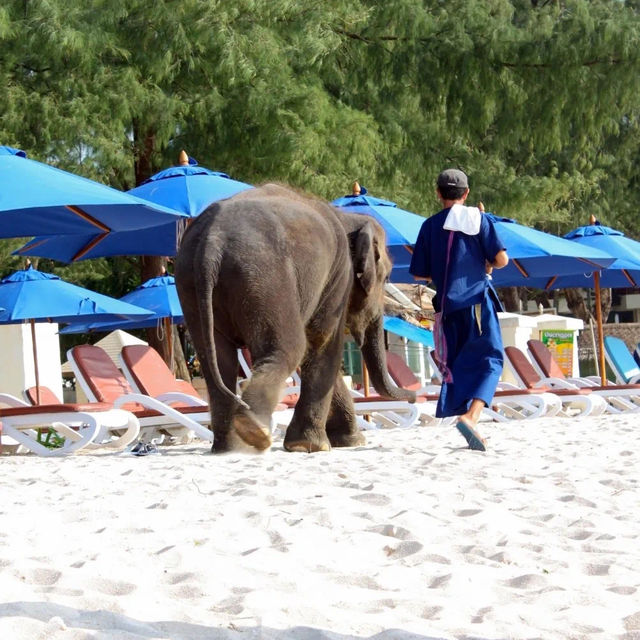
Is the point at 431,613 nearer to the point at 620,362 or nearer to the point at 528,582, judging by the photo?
the point at 528,582

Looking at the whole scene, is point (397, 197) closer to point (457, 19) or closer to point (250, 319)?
point (457, 19)

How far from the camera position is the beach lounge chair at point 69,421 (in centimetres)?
830

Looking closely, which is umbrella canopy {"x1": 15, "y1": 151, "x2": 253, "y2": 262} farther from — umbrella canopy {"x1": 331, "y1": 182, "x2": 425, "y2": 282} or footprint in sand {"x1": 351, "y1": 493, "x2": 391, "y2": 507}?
footprint in sand {"x1": 351, "y1": 493, "x2": 391, "y2": 507}

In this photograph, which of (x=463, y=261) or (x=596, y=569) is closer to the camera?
(x=596, y=569)

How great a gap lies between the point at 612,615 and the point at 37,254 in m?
8.85

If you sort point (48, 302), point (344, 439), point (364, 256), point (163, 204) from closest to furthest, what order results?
point (364, 256)
point (344, 439)
point (163, 204)
point (48, 302)

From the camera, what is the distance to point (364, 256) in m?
7.54

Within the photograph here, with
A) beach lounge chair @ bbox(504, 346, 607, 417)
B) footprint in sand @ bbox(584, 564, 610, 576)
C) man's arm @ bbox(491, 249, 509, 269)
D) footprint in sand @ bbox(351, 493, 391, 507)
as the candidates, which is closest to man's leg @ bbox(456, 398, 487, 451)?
man's arm @ bbox(491, 249, 509, 269)

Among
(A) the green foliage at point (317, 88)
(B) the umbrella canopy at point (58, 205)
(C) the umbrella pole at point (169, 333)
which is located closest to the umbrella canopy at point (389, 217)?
(B) the umbrella canopy at point (58, 205)

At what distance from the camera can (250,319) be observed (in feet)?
21.5

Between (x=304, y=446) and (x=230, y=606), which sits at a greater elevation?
(x=230, y=606)

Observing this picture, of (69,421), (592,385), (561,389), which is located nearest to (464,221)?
(69,421)

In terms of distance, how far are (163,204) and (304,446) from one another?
2809 mm

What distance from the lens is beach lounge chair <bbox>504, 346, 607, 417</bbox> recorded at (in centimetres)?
1205
